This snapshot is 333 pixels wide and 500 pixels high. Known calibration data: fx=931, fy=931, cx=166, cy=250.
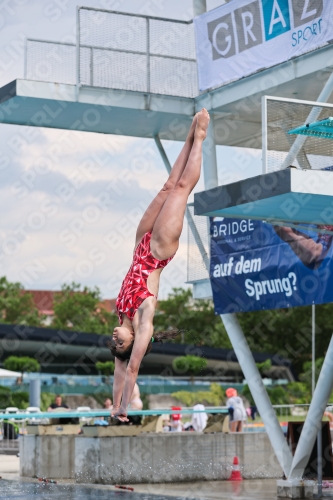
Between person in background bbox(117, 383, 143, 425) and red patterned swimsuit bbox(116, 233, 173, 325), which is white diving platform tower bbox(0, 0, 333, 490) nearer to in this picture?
person in background bbox(117, 383, 143, 425)

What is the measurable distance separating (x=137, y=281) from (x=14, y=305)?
89.6 meters

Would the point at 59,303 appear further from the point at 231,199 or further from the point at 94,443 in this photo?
the point at 231,199

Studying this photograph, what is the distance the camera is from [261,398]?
16.2 metres

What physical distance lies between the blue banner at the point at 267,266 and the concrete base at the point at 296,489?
293 centimetres

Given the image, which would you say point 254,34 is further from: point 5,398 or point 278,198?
point 5,398

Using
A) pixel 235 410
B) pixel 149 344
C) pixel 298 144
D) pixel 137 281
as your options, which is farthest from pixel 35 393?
pixel 137 281

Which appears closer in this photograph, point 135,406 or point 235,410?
point 135,406

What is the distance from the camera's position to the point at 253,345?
76.8 meters

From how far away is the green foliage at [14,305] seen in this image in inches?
3725

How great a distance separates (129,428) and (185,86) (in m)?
6.61

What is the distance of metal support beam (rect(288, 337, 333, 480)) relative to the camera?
14871 mm

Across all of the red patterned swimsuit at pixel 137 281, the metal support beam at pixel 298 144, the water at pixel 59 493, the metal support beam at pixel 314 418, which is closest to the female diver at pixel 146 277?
the red patterned swimsuit at pixel 137 281

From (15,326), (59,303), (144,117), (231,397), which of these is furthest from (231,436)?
(59,303)

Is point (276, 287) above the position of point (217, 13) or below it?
below
